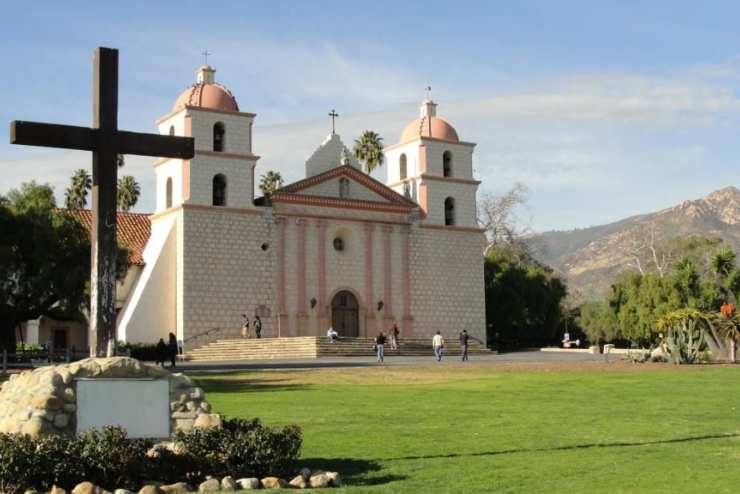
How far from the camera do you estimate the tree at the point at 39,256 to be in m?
36.7

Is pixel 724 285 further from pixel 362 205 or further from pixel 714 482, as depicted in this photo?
pixel 714 482

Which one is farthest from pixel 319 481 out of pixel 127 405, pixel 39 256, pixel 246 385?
pixel 39 256

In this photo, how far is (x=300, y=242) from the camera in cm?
4988

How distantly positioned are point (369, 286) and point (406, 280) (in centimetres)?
204

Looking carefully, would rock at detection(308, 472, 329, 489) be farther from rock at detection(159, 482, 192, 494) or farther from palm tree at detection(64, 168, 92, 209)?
palm tree at detection(64, 168, 92, 209)

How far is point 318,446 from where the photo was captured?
46.8ft

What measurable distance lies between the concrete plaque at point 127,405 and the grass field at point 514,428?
6.46ft

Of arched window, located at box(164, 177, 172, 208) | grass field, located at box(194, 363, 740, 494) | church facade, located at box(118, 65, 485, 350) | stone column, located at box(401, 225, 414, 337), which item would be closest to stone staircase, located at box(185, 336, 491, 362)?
church facade, located at box(118, 65, 485, 350)

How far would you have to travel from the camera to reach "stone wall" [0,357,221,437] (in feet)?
36.8

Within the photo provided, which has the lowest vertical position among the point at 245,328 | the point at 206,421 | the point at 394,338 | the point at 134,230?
the point at 206,421

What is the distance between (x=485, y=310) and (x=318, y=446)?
43.1 m

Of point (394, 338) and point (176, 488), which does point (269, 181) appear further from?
point (176, 488)

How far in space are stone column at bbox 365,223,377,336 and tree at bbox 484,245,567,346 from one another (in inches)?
362

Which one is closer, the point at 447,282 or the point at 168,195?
the point at 168,195
